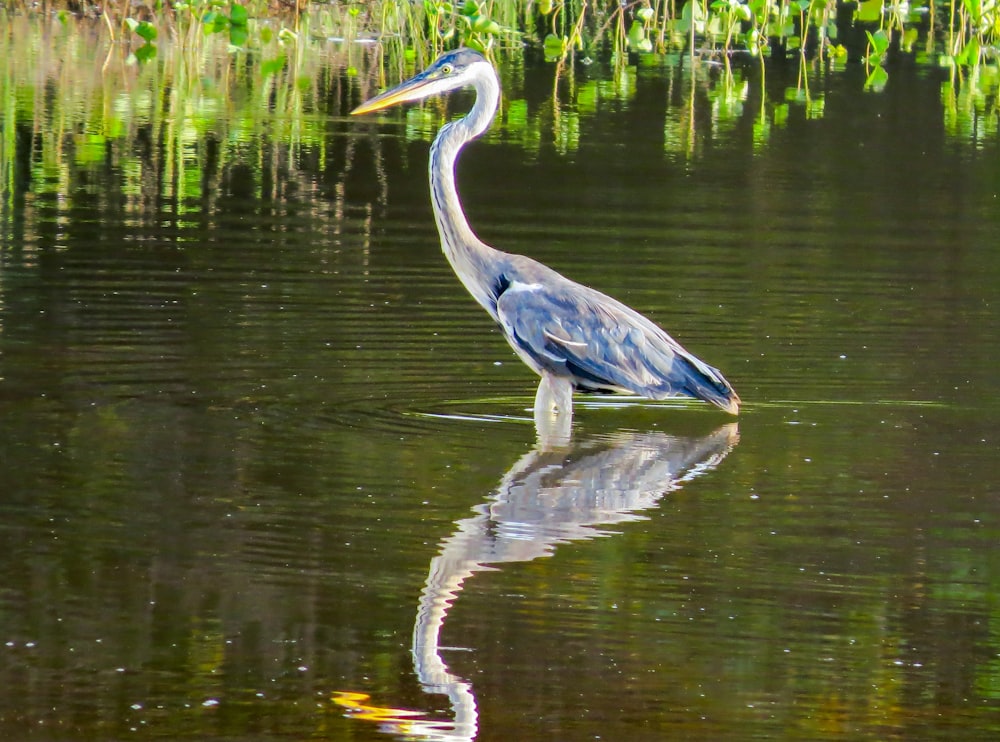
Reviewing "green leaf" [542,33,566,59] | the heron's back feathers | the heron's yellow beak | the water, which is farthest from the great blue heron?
"green leaf" [542,33,566,59]

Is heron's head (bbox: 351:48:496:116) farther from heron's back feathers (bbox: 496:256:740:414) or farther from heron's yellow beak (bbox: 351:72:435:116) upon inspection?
heron's back feathers (bbox: 496:256:740:414)

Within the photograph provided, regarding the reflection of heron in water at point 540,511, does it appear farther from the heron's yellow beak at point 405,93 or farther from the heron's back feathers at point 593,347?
the heron's yellow beak at point 405,93

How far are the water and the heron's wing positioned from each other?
0.20 meters

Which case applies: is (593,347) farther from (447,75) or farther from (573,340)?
(447,75)

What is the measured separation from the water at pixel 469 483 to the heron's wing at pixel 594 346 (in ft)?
0.64

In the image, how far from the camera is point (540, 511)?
6.66 m

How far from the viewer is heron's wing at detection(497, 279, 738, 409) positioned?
8.21 metres

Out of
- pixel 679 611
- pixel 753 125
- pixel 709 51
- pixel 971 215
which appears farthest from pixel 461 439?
pixel 709 51

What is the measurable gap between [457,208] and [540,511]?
8.00 feet

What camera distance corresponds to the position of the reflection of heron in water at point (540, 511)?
4.84 m

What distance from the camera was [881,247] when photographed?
41.4 ft

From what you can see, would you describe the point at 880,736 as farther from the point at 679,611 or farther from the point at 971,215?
the point at 971,215

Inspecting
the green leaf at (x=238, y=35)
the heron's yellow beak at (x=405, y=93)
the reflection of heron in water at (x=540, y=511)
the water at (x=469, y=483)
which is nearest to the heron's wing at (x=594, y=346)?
the water at (x=469, y=483)

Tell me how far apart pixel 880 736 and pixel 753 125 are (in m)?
14.6
